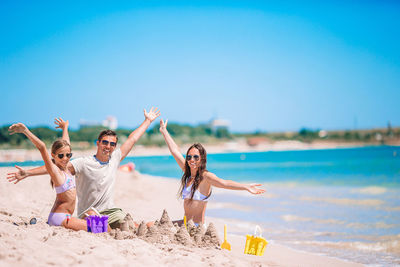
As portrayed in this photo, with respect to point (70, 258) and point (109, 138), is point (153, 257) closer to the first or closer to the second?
point (70, 258)

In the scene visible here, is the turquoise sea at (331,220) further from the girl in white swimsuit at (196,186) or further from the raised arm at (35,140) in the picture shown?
the raised arm at (35,140)

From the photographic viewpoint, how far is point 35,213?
21.7ft

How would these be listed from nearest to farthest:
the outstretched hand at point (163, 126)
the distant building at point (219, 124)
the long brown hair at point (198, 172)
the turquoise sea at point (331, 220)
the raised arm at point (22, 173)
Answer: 1. the raised arm at point (22, 173)
2. the long brown hair at point (198, 172)
3. the outstretched hand at point (163, 126)
4. the turquoise sea at point (331, 220)
5. the distant building at point (219, 124)

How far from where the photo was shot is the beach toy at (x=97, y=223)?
435 centimetres

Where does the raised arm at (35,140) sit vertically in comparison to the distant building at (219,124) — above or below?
below

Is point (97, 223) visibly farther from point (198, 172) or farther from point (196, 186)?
point (198, 172)

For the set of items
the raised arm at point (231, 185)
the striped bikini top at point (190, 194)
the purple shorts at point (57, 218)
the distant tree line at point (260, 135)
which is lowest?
the purple shorts at point (57, 218)

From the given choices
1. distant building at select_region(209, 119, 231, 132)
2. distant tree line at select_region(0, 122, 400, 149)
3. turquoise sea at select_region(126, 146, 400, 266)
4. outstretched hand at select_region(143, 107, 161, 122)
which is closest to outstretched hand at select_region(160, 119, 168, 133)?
outstretched hand at select_region(143, 107, 161, 122)

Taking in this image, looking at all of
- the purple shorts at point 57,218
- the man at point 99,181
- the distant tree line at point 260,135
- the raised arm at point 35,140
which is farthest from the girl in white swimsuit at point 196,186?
the distant tree line at point 260,135

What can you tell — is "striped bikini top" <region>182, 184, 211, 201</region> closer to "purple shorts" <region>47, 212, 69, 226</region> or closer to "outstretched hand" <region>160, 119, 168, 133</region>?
"outstretched hand" <region>160, 119, 168, 133</region>

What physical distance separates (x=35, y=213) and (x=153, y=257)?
3.83 metres

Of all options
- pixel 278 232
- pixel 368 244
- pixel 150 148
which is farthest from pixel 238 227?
pixel 150 148

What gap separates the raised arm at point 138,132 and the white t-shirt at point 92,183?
1.29 feet

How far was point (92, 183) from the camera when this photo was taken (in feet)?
15.4
